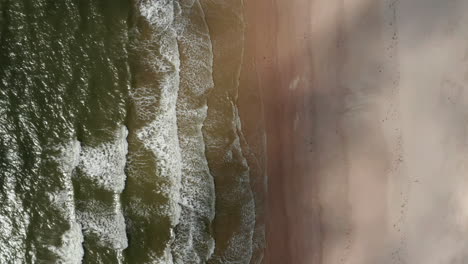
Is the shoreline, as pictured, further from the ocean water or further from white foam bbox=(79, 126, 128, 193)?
white foam bbox=(79, 126, 128, 193)

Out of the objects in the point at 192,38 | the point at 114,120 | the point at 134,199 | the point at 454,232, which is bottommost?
the point at 454,232

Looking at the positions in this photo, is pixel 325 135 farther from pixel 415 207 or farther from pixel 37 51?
pixel 37 51

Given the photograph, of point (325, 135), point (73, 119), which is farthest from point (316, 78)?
point (73, 119)

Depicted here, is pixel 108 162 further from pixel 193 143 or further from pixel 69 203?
pixel 193 143

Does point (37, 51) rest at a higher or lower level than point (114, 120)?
higher

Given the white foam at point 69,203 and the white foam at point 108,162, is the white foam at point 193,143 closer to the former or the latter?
the white foam at point 108,162

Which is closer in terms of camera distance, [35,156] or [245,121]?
[35,156]

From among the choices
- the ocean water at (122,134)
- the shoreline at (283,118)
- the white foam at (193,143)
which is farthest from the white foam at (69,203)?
the shoreline at (283,118)
